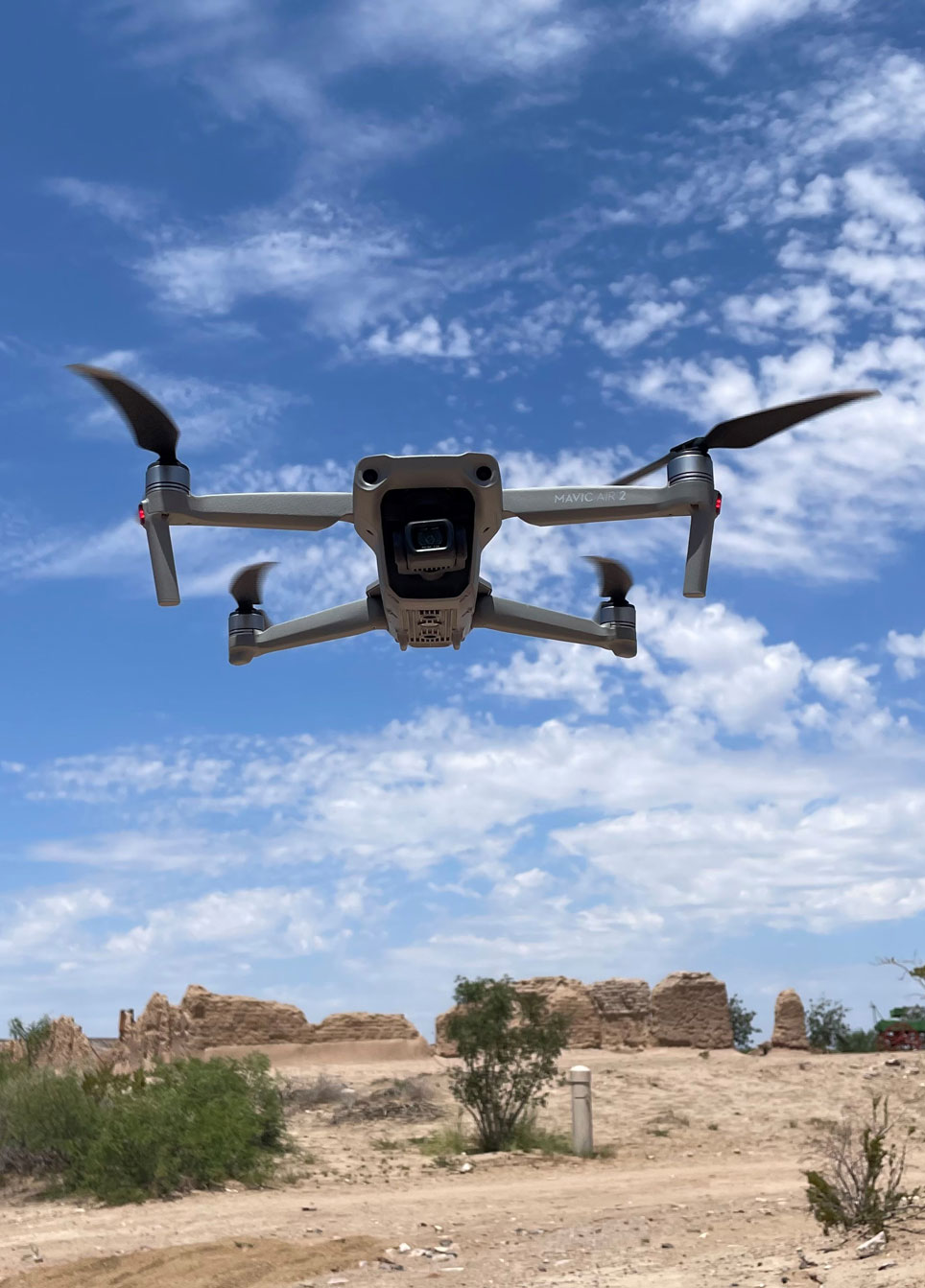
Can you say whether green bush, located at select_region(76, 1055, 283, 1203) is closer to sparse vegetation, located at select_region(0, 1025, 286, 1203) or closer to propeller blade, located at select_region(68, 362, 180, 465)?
sparse vegetation, located at select_region(0, 1025, 286, 1203)

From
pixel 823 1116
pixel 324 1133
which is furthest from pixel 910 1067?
pixel 324 1133

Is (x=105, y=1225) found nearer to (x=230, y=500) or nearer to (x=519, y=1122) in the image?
(x=519, y=1122)

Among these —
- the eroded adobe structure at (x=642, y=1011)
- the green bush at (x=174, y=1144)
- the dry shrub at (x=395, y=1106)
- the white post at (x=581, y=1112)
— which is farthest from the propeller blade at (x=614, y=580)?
the eroded adobe structure at (x=642, y=1011)

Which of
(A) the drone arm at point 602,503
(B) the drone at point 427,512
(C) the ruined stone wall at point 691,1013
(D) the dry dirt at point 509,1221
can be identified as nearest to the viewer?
(B) the drone at point 427,512

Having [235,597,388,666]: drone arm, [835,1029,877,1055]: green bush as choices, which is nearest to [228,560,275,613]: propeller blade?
[235,597,388,666]: drone arm

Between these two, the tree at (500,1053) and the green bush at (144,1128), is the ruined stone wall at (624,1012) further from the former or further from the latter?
the green bush at (144,1128)

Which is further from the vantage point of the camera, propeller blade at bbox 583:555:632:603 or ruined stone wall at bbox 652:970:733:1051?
ruined stone wall at bbox 652:970:733:1051
